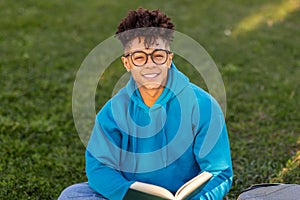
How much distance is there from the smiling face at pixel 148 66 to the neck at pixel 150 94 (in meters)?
0.03

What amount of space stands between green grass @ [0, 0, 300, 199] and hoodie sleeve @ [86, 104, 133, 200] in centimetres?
90

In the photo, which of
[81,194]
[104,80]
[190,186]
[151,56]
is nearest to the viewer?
[190,186]

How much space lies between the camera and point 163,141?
2.78 metres

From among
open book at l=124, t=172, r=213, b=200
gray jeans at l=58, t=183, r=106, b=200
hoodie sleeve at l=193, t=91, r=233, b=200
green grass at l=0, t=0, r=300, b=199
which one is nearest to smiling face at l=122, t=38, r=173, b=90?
hoodie sleeve at l=193, t=91, r=233, b=200

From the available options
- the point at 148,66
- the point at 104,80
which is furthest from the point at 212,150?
the point at 104,80

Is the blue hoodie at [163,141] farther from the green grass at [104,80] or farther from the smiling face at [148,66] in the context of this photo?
the green grass at [104,80]

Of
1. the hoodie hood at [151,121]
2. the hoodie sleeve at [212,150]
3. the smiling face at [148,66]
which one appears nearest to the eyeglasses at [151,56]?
the smiling face at [148,66]

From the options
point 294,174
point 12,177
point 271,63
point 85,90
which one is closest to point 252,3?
point 271,63

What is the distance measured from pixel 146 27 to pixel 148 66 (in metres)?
0.19

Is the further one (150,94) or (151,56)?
(150,94)

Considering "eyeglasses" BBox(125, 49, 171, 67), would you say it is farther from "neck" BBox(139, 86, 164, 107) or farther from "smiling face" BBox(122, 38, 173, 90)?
"neck" BBox(139, 86, 164, 107)

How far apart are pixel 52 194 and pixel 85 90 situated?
173 cm

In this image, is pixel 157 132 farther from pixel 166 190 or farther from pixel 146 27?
pixel 146 27

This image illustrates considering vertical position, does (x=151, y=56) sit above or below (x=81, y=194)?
above
